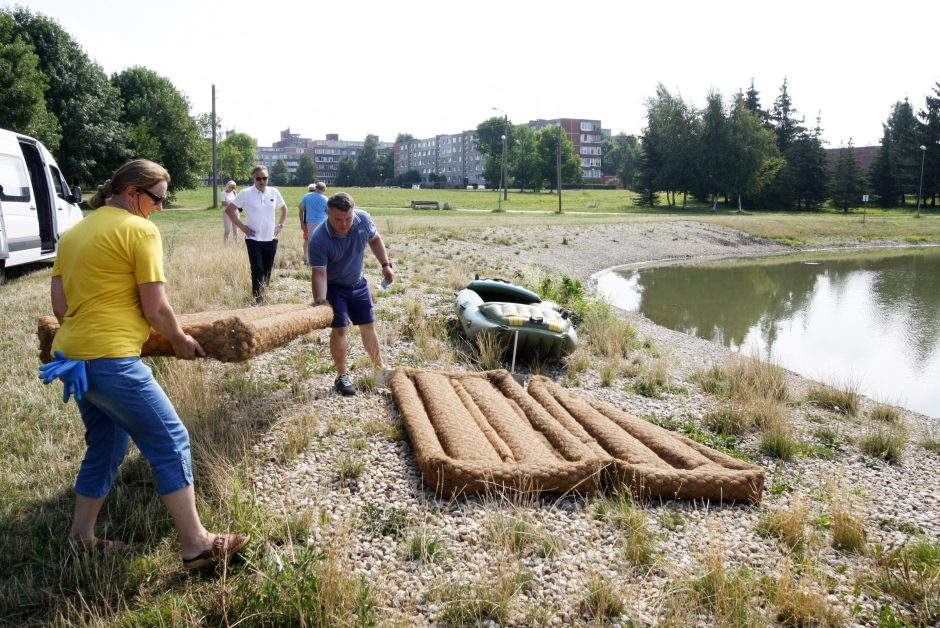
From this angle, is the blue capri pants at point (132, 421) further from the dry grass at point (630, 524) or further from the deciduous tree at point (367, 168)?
the deciduous tree at point (367, 168)

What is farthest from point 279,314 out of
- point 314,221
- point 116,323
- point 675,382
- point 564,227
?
point 564,227

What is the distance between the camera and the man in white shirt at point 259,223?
9250mm

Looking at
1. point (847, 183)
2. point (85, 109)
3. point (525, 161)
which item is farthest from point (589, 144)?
point (85, 109)

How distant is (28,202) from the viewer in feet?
39.5

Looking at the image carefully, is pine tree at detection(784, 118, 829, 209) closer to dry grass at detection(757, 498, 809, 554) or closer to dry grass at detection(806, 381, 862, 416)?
dry grass at detection(806, 381, 862, 416)

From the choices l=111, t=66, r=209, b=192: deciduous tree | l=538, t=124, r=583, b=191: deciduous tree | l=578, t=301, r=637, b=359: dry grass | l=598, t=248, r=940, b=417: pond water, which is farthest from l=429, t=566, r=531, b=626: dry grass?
l=538, t=124, r=583, b=191: deciduous tree

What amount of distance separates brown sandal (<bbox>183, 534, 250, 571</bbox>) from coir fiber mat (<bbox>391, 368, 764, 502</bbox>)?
141 cm

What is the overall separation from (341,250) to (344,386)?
51.0 inches

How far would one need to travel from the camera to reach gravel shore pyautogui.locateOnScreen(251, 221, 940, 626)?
3.47 metres

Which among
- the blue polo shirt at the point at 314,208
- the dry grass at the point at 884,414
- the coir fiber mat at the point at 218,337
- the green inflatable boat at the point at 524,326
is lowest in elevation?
the dry grass at the point at 884,414

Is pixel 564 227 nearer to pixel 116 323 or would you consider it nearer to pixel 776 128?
pixel 116 323

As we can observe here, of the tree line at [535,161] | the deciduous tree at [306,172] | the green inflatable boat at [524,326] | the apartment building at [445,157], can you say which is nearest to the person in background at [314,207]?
the green inflatable boat at [524,326]

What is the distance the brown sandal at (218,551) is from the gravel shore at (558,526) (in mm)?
447

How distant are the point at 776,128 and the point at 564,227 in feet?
129
